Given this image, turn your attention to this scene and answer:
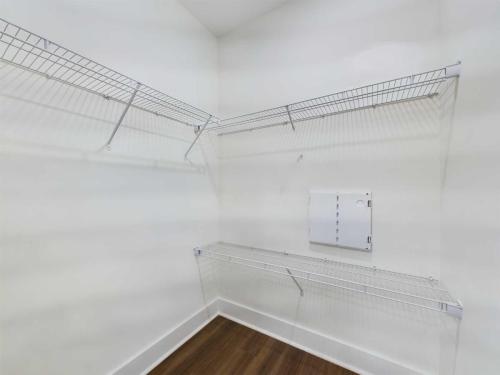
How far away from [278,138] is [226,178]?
59cm

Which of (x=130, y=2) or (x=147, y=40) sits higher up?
(x=130, y=2)

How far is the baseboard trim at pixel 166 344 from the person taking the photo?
1271mm

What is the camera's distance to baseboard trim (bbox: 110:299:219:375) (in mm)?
1271

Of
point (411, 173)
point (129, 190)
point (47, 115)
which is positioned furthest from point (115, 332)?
point (411, 173)

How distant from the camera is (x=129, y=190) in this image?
4.16 ft

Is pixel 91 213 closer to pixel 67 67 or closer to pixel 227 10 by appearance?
pixel 67 67

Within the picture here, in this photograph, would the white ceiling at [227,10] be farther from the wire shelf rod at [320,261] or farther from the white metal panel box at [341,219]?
the wire shelf rod at [320,261]

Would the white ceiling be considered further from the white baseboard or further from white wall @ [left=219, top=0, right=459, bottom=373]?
the white baseboard

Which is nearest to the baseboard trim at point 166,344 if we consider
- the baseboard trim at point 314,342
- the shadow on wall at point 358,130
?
the baseboard trim at point 314,342

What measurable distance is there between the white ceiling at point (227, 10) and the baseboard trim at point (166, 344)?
237 cm

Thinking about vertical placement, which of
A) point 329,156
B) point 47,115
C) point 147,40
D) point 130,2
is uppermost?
point 130,2

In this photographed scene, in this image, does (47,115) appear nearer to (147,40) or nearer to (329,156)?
(147,40)

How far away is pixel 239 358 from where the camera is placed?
146 cm

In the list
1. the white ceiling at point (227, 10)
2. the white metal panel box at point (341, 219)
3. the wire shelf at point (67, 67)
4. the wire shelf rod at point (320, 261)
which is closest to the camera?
the wire shelf at point (67, 67)
